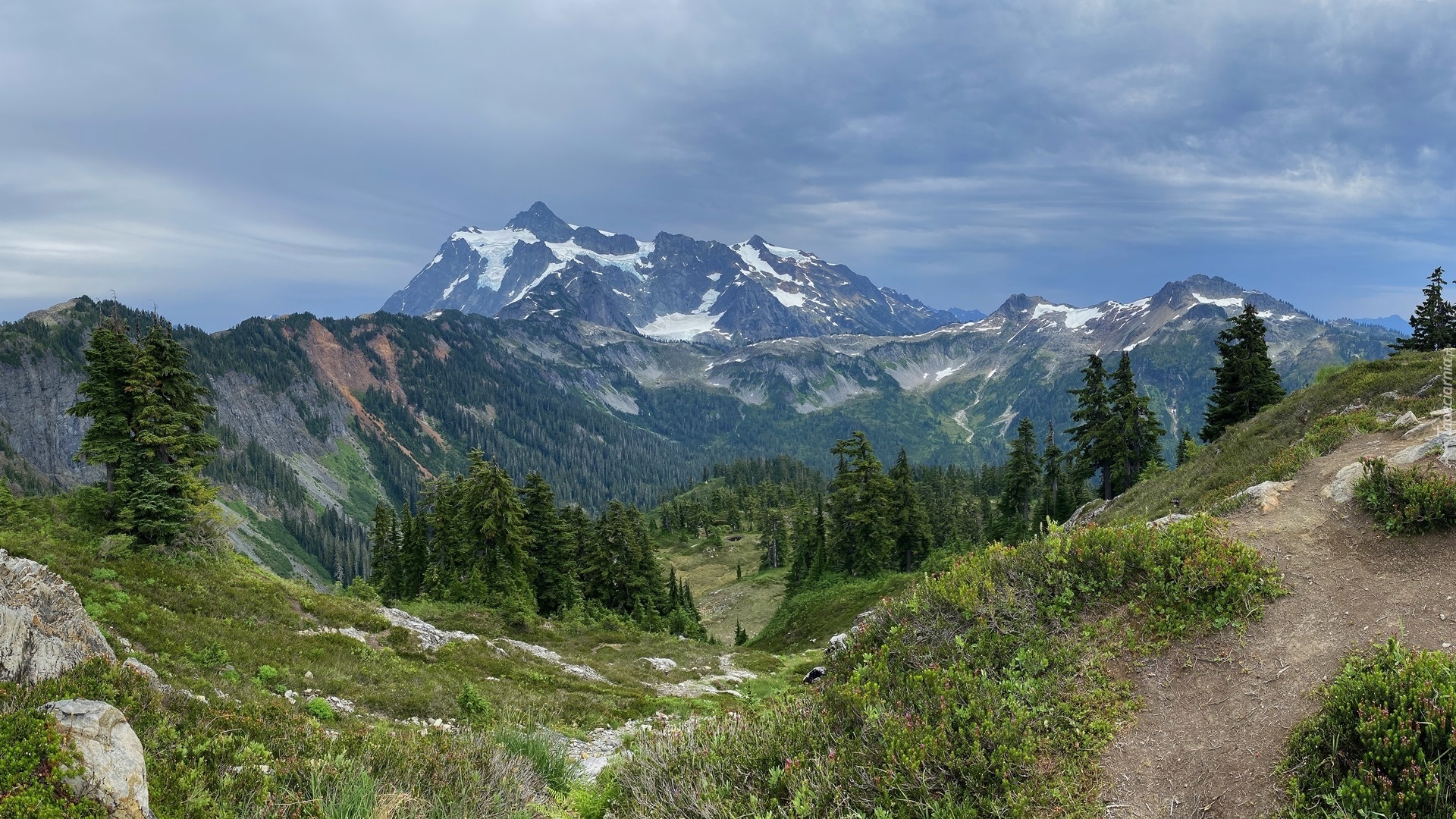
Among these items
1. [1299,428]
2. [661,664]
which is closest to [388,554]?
[661,664]

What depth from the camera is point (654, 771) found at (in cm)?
783

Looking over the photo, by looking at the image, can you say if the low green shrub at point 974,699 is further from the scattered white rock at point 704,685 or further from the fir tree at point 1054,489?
the fir tree at point 1054,489

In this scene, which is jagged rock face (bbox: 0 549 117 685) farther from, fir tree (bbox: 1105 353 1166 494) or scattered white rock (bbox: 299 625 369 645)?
fir tree (bbox: 1105 353 1166 494)

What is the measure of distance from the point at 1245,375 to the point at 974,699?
5222cm

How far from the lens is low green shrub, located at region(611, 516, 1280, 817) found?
21.9 ft

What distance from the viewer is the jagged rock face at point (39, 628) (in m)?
7.97

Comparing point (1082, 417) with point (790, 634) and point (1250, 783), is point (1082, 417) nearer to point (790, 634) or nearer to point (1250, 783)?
point (790, 634)

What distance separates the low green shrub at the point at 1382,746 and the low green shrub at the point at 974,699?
181cm

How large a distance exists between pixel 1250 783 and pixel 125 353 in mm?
42575

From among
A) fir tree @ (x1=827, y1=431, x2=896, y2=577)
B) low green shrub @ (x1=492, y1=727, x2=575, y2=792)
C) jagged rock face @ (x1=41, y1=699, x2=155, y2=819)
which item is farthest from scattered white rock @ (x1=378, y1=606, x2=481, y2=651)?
fir tree @ (x1=827, y1=431, x2=896, y2=577)

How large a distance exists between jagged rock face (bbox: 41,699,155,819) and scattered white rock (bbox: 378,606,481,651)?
18739 mm

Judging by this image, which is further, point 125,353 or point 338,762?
point 125,353

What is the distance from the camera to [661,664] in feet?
104

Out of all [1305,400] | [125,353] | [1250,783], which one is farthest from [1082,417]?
[125,353]
